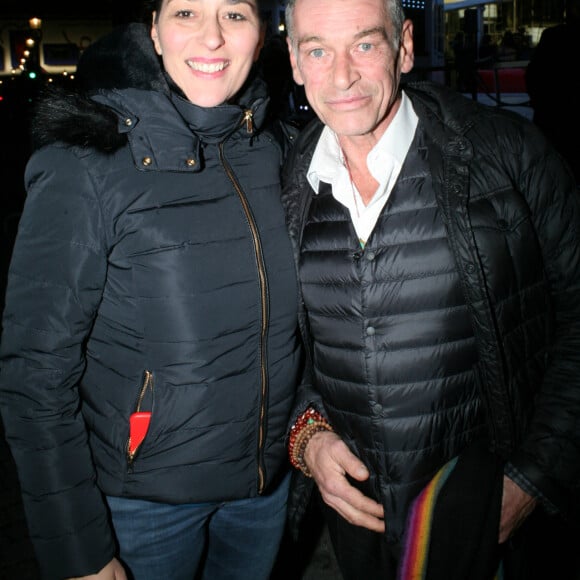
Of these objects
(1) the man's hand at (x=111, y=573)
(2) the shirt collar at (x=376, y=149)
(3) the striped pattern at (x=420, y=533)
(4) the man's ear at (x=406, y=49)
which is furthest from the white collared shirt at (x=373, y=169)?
(1) the man's hand at (x=111, y=573)

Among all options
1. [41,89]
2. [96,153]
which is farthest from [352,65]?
[41,89]

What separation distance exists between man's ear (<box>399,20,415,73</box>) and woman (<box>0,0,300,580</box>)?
51 centimetres

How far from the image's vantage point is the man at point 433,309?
1600mm

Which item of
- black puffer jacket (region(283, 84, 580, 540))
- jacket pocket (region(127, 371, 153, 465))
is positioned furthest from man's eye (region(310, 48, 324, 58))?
jacket pocket (region(127, 371, 153, 465))

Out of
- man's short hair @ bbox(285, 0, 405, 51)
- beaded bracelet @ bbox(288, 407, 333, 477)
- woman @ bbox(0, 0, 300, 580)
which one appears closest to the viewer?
woman @ bbox(0, 0, 300, 580)

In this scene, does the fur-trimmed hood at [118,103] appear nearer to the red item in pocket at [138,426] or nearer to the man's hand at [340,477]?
the red item in pocket at [138,426]

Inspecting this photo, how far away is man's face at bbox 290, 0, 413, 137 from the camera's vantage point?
1771 mm

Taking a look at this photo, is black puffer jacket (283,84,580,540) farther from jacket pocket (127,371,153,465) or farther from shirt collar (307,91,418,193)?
jacket pocket (127,371,153,465)

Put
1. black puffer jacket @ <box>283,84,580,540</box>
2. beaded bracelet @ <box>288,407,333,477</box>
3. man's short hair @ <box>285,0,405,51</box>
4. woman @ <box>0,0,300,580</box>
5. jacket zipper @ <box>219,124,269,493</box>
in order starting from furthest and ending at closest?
beaded bracelet @ <box>288,407,333,477</box>, man's short hair @ <box>285,0,405,51</box>, jacket zipper @ <box>219,124,269,493</box>, black puffer jacket @ <box>283,84,580,540</box>, woman @ <box>0,0,300,580</box>

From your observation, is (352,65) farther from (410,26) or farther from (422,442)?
(422,442)

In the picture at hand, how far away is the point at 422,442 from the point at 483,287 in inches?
20.0

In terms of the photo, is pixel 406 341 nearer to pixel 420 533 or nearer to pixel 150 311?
pixel 420 533

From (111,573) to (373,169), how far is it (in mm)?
1468

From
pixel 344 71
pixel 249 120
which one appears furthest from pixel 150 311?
pixel 344 71
